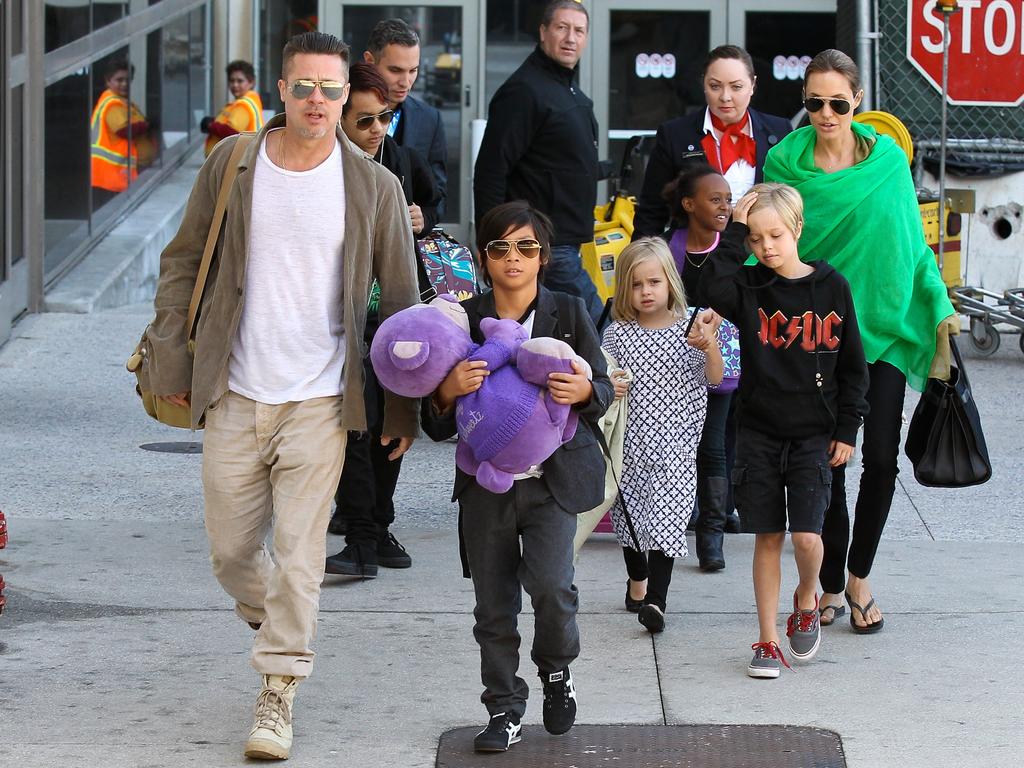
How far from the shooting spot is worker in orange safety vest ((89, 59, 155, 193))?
13.1 meters

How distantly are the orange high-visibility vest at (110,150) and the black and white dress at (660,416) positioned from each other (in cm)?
825

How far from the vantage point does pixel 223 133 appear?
42.2 feet

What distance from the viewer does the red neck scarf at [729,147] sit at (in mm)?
6492

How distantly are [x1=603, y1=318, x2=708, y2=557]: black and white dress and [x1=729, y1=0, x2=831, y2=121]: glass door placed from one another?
10.4m

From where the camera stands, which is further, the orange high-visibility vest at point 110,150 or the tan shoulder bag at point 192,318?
the orange high-visibility vest at point 110,150

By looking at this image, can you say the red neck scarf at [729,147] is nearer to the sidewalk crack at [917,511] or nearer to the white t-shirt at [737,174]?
the white t-shirt at [737,174]

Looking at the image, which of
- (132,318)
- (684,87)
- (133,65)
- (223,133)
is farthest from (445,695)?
(684,87)

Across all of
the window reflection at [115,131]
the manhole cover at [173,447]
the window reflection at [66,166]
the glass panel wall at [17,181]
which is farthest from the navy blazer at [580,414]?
the window reflection at [115,131]

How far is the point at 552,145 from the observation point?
6.93 meters

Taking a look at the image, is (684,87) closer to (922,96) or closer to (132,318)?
(922,96)

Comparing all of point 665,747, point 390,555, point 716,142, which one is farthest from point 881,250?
point 390,555

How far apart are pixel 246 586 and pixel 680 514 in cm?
165

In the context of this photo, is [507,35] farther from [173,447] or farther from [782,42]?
[173,447]

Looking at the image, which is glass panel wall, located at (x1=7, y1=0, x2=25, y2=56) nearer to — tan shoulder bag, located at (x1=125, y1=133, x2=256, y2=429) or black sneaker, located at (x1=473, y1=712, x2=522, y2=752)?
tan shoulder bag, located at (x1=125, y1=133, x2=256, y2=429)
